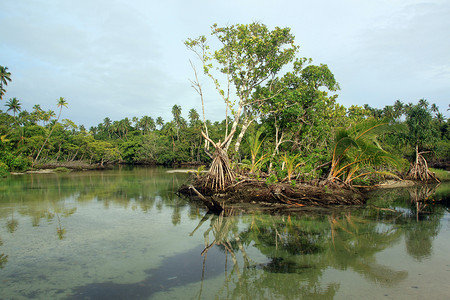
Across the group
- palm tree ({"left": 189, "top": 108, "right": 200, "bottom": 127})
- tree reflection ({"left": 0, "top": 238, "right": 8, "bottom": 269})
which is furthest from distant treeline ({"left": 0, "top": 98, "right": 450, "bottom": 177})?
tree reflection ({"left": 0, "top": 238, "right": 8, "bottom": 269})

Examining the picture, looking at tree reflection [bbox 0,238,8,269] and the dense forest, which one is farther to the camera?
the dense forest

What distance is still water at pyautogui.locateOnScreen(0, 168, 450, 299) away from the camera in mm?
4516

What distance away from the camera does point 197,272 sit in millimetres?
5195

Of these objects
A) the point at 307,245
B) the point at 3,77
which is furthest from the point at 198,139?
the point at 307,245

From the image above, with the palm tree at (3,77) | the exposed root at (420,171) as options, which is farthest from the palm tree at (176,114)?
the exposed root at (420,171)

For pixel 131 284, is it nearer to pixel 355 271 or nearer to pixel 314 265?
pixel 314 265

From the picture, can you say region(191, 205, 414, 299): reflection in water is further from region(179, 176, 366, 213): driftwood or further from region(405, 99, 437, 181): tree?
region(405, 99, 437, 181): tree

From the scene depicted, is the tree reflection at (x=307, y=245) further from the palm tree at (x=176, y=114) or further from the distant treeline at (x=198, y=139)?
the palm tree at (x=176, y=114)

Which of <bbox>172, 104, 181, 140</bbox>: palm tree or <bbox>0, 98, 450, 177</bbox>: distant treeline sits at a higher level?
<bbox>172, 104, 181, 140</bbox>: palm tree

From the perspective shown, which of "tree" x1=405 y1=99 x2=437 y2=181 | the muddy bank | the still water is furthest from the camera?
"tree" x1=405 y1=99 x2=437 y2=181

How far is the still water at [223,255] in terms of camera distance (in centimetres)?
452

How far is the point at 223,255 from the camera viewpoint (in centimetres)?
607

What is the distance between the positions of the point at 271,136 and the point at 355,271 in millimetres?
13433

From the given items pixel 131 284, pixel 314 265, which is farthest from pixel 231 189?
pixel 131 284
